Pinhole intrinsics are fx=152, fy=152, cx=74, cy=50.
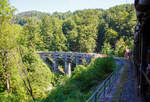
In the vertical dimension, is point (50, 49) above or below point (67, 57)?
above

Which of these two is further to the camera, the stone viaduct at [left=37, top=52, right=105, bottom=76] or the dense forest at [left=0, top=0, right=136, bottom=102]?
the stone viaduct at [left=37, top=52, right=105, bottom=76]

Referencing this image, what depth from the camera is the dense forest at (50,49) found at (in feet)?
31.0

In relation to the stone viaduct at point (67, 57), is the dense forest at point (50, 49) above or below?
above

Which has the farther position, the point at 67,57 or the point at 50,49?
the point at 50,49

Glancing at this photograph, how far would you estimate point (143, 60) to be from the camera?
4.89 m

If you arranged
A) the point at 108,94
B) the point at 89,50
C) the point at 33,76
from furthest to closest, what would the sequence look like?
the point at 89,50 → the point at 33,76 → the point at 108,94

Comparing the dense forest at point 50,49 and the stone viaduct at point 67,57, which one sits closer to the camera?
the dense forest at point 50,49

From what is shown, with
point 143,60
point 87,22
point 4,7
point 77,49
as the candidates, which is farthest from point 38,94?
point 87,22

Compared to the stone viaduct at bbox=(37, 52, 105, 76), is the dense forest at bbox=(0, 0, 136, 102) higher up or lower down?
higher up

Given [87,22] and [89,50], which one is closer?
[89,50]

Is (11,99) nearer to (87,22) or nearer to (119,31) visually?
(119,31)

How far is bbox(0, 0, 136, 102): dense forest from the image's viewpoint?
946cm

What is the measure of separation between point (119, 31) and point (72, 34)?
15.7 metres

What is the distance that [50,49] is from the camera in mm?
49156
